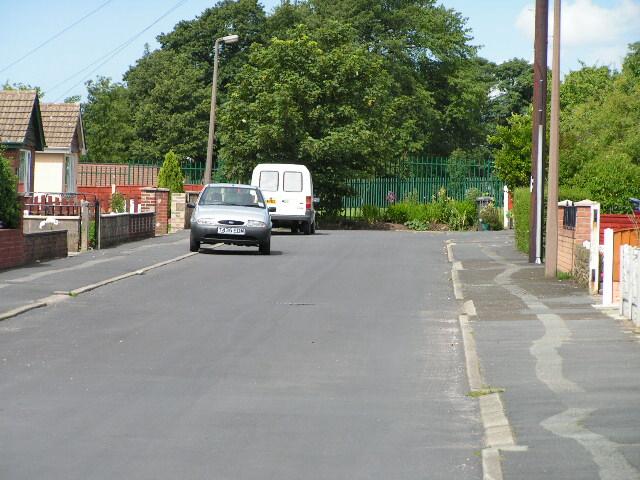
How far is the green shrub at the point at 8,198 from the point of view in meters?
22.6

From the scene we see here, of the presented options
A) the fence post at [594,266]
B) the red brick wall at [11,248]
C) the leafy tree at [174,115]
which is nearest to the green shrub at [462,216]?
the red brick wall at [11,248]

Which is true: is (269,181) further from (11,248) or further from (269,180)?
(11,248)

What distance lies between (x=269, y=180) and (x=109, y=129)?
166ft

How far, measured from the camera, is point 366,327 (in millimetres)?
15070

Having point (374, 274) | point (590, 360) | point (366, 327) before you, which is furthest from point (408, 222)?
point (590, 360)

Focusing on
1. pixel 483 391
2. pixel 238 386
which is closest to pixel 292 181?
pixel 238 386

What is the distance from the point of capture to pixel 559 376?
11.0 metres

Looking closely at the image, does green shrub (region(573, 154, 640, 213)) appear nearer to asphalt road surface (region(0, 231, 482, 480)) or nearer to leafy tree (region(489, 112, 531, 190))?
asphalt road surface (region(0, 231, 482, 480))

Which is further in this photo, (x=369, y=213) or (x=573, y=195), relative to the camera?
(x=369, y=213)

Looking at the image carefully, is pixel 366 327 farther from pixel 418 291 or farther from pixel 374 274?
pixel 374 274

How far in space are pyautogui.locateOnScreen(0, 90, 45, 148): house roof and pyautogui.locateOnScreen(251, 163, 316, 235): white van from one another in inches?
390

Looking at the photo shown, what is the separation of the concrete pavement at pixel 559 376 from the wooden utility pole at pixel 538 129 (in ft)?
16.4

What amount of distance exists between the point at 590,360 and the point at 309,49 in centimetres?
3920

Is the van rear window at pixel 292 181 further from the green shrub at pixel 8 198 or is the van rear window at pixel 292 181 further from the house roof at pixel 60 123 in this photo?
the green shrub at pixel 8 198
